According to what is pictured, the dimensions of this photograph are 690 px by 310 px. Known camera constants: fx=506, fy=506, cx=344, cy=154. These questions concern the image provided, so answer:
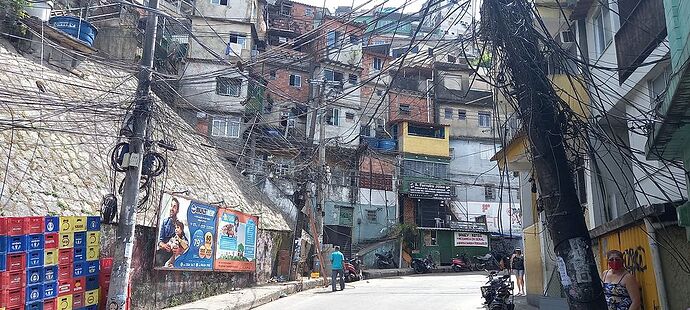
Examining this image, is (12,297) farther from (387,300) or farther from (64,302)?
(387,300)

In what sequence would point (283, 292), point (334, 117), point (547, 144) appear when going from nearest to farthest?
point (547, 144) < point (283, 292) < point (334, 117)

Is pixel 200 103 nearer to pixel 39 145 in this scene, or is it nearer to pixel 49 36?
pixel 49 36

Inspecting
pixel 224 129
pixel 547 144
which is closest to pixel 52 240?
pixel 547 144

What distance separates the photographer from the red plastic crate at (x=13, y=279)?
7312mm

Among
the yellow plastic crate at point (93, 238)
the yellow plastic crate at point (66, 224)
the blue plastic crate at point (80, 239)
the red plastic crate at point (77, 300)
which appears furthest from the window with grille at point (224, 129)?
the red plastic crate at point (77, 300)

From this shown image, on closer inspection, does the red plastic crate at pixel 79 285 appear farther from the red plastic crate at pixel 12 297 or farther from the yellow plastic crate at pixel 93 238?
the red plastic crate at pixel 12 297

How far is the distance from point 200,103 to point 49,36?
47.5 feet

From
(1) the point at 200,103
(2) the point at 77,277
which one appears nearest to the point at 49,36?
(2) the point at 77,277

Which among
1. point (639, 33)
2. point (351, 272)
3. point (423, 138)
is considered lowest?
point (351, 272)

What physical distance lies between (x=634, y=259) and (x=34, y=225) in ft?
28.1

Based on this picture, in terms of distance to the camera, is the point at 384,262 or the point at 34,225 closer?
the point at 34,225

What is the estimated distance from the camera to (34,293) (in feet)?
25.9

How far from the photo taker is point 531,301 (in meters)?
14.4

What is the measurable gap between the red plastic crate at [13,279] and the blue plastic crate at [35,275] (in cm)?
7
